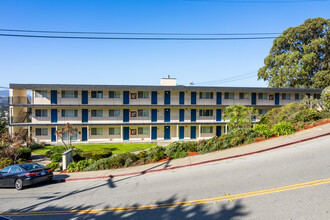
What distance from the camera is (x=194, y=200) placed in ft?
23.5

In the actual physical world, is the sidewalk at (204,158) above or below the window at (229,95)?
below

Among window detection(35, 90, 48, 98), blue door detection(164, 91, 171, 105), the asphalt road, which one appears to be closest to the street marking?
the asphalt road

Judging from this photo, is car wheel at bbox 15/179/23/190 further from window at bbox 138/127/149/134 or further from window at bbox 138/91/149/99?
window at bbox 138/91/149/99

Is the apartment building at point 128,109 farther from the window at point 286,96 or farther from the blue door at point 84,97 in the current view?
the window at point 286,96

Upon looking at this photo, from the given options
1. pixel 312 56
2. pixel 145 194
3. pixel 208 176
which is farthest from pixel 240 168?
pixel 312 56

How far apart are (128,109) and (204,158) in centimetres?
1877

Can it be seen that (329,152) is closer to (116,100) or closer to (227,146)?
(227,146)

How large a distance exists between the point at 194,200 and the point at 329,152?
8.10m

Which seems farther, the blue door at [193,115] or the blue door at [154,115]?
the blue door at [193,115]

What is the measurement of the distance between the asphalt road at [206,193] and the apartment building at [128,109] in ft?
59.9

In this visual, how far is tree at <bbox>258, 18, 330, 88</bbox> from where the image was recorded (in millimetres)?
37344

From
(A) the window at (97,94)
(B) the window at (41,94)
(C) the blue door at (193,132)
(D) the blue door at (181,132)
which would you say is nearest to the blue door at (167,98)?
(D) the blue door at (181,132)

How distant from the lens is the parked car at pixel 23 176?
36.4ft

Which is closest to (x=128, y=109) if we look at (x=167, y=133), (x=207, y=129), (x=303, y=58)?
(x=167, y=133)
